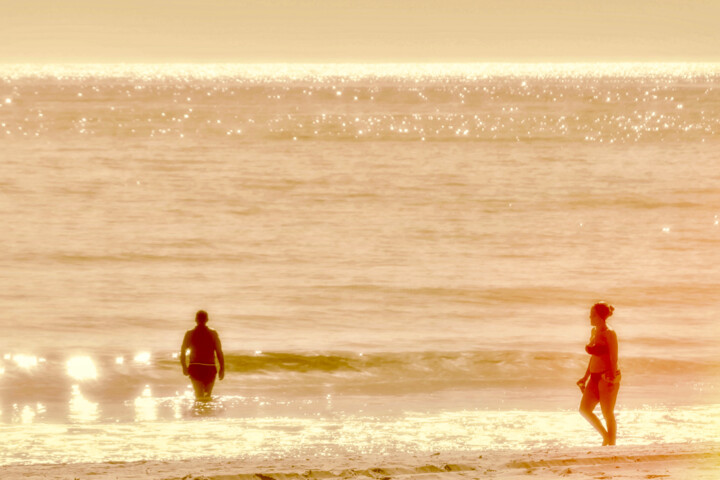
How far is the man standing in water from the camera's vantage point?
12.6 m

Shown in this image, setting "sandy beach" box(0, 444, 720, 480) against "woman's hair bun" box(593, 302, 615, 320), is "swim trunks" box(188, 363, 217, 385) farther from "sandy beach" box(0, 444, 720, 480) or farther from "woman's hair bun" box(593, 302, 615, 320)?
"woman's hair bun" box(593, 302, 615, 320)

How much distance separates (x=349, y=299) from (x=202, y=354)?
9968 millimetres

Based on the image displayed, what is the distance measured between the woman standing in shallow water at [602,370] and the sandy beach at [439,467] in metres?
0.65

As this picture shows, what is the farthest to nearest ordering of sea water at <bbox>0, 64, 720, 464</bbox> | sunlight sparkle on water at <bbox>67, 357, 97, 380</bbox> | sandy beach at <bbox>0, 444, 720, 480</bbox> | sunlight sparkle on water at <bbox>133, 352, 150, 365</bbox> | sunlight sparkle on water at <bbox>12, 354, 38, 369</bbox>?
sunlight sparkle on water at <bbox>133, 352, 150, 365</bbox> → sunlight sparkle on water at <bbox>12, 354, 38, 369</bbox> → sunlight sparkle on water at <bbox>67, 357, 97, 380</bbox> → sea water at <bbox>0, 64, 720, 464</bbox> → sandy beach at <bbox>0, 444, 720, 480</bbox>

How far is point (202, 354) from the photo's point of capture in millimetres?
12820

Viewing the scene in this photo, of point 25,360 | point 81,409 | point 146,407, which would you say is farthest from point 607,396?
point 25,360

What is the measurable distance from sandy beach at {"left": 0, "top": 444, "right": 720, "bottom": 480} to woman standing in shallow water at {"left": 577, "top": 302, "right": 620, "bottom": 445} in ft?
2.12

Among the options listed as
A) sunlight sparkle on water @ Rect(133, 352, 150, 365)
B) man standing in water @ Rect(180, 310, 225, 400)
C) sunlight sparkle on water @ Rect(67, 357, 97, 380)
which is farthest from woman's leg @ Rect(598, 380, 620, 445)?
sunlight sparkle on water @ Rect(133, 352, 150, 365)

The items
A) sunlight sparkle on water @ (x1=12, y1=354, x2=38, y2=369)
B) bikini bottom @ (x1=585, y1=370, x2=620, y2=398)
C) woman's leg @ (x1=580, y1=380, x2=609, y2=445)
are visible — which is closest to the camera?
bikini bottom @ (x1=585, y1=370, x2=620, y2=398)

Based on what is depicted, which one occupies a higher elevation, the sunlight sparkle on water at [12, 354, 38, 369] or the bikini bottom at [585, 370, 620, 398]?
the sunlight sparkle on water at [12, 354, 38, 369]

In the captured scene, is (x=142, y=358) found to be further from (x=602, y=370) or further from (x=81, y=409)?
(x=602, y=370)

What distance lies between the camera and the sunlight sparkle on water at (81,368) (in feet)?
50.3

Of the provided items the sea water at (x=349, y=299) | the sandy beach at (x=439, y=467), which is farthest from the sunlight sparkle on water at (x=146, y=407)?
the sandy beach at (x=439, y=467)

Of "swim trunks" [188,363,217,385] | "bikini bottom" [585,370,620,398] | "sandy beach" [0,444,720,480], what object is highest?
"swim trunks" [188,363,217,385]
